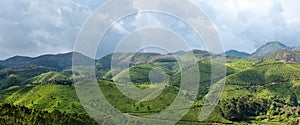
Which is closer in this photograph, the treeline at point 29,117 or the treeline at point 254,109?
the treeline at point 29,117

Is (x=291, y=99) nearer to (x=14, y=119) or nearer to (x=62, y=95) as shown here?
(x=62, y=95)

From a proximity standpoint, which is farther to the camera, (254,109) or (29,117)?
(254,109)

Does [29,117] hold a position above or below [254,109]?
above

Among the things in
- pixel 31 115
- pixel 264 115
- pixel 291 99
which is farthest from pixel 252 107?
pixel 31 115

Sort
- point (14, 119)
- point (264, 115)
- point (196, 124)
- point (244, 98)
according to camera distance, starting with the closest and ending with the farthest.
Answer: point (14, 119), point (196, 124), point (264, 115), point (244, 98)

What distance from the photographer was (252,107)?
15650cm

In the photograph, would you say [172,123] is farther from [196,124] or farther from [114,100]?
[114,100]

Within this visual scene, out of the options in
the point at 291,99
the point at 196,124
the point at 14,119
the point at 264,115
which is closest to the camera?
the point at 14,119

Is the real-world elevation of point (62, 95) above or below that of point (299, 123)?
above

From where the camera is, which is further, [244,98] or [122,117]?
[244,98]

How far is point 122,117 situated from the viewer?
13238 centimetres

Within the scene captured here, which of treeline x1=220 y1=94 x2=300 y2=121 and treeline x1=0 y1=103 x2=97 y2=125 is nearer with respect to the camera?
treeline x1=0 y1=103 x2=97 y2=125

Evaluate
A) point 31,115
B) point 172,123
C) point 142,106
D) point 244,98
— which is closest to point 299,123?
point 172,123

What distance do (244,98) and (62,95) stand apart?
8038 cm
